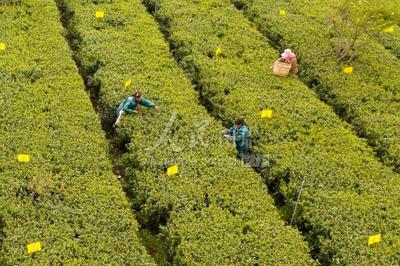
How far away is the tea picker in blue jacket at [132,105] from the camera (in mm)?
12906

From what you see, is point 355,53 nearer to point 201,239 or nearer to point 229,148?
point 229,148

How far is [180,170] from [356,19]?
7.47 m

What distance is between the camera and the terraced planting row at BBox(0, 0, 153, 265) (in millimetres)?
9664

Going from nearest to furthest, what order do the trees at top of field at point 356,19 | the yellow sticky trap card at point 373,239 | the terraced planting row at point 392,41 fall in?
1. the yellow sticky trap card at point 373,239
2. the trees at top of field at point 356,19
3. the terraced planting row at point 392,41

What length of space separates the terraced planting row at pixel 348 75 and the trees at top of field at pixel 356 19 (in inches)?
16.7

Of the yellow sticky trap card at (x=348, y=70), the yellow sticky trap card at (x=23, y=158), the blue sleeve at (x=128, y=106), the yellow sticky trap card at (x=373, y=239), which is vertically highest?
the yellow sticky trap card at (x=373, y=239)

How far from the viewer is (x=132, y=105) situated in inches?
512

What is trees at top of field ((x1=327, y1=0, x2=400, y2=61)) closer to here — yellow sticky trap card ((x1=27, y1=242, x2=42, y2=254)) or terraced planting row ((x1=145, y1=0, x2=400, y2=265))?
terraced planting row ((x1=145, y1=0, x2=400, y2=265))

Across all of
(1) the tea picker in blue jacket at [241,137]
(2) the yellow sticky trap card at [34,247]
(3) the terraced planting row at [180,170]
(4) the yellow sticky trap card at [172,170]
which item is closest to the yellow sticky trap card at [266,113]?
(1) the tea picker in blue jacket at [241,137]

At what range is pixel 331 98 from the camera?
1545cm

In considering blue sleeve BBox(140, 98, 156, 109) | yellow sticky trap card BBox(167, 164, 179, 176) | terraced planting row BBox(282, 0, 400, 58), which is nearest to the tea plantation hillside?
yellow sticky trap card BBox(167, 164, 179, 176)

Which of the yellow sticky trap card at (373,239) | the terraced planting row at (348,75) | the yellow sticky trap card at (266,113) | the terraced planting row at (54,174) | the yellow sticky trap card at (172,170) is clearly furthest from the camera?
the terraced planting row at (348,75)

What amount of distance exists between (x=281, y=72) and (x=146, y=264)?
7954mm

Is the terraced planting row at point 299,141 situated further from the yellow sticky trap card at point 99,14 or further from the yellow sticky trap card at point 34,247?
the yellow sticky trap card at point 34,247
